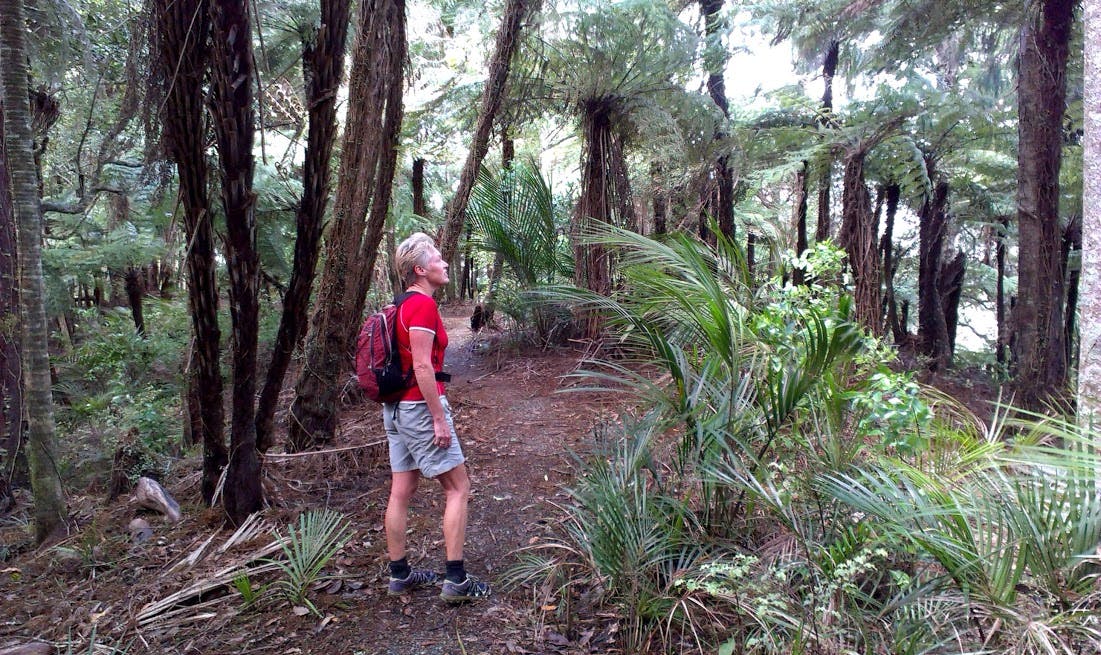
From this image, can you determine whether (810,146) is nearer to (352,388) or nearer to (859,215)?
(859,215)

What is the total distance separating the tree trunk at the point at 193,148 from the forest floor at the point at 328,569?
948 mm

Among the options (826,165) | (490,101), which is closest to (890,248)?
(826,165)

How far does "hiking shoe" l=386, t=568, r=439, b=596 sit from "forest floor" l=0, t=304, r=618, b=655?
1.6 inches

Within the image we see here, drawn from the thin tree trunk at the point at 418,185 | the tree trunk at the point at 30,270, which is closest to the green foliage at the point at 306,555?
the tree trunk at the point at 30,270

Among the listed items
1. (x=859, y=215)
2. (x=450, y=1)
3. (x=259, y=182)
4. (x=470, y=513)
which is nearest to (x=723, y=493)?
(x=470, y=513)

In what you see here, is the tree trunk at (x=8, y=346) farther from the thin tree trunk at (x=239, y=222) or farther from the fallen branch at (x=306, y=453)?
the thin tree trunk at (x=239, y=222)

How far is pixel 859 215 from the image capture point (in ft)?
29.4

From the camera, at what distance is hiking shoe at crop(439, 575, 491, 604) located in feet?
11.0

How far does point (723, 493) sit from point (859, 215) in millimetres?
6771

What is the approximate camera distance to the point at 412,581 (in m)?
3.52

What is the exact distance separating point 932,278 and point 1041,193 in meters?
6.19

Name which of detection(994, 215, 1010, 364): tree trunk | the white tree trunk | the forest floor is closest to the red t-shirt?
the forest floor

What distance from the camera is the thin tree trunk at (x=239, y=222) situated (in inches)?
136

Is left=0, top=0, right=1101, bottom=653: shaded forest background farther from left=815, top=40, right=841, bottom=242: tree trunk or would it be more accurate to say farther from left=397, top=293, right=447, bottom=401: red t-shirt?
left=397, top=293, right=447, bottom=401: red t-shirt
